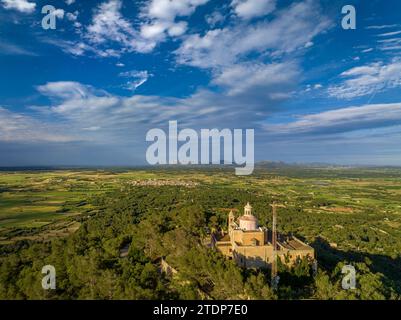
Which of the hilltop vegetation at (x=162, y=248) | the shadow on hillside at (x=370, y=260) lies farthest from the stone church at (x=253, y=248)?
the shadow on hillside at (x=370, y=260)

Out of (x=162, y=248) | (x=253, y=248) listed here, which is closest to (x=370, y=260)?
(x=253, y=248)

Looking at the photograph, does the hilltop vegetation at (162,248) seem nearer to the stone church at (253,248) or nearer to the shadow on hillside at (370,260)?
the shadow on hillside at (370,260)

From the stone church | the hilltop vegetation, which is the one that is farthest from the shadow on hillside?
the stone church

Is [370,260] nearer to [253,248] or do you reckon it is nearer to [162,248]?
[253,248]

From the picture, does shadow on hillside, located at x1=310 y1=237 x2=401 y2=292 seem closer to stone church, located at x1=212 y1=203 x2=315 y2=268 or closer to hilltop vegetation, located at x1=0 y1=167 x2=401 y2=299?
hilltop vegetation, located at x1=0 y1=167 x2=401 y2=299
